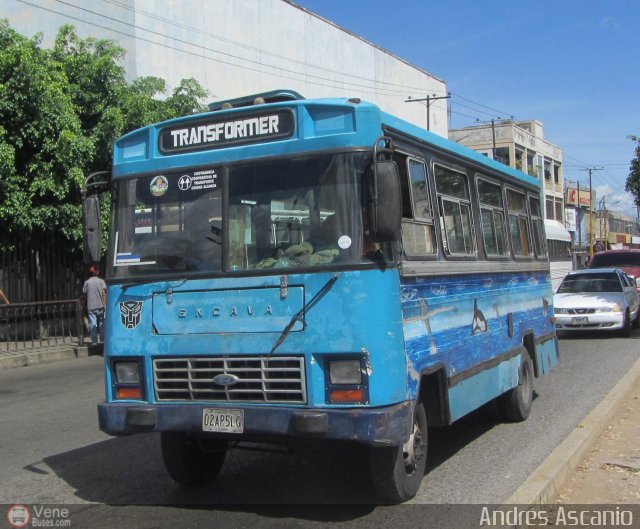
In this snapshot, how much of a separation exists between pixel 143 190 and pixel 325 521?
2783mm

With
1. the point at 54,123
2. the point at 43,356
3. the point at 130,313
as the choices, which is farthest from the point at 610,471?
the point at 54,123

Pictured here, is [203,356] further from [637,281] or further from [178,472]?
[637,281]

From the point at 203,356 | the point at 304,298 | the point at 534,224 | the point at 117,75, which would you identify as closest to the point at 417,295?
the point at 304,298

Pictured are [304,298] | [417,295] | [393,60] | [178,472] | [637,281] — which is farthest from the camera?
[393,60]

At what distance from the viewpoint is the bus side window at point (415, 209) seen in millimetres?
5427

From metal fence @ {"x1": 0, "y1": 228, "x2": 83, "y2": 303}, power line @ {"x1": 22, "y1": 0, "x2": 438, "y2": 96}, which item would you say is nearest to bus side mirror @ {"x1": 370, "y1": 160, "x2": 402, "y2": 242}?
metal fence @ {"x1": 0, "y1": 228, "x2": 83, "y2": 303}

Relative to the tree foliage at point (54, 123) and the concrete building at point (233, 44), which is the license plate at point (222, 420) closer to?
the tree foliage at point (54, 123)

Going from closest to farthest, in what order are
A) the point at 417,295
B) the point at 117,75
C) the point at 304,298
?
the point at 304,298, the point at 417,295, the point at 117,75

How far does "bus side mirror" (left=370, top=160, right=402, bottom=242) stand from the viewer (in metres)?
4.70

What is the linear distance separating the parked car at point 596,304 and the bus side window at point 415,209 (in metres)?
11.1

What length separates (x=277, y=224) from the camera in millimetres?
5125

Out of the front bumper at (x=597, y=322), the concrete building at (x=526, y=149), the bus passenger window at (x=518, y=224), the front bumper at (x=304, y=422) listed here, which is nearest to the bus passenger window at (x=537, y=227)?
the bus passenger window at (x=518, y=224)

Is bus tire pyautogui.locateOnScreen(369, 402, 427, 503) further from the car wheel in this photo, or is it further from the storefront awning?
the storefront awning

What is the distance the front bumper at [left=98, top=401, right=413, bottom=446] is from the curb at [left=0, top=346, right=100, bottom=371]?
35.9 feet
